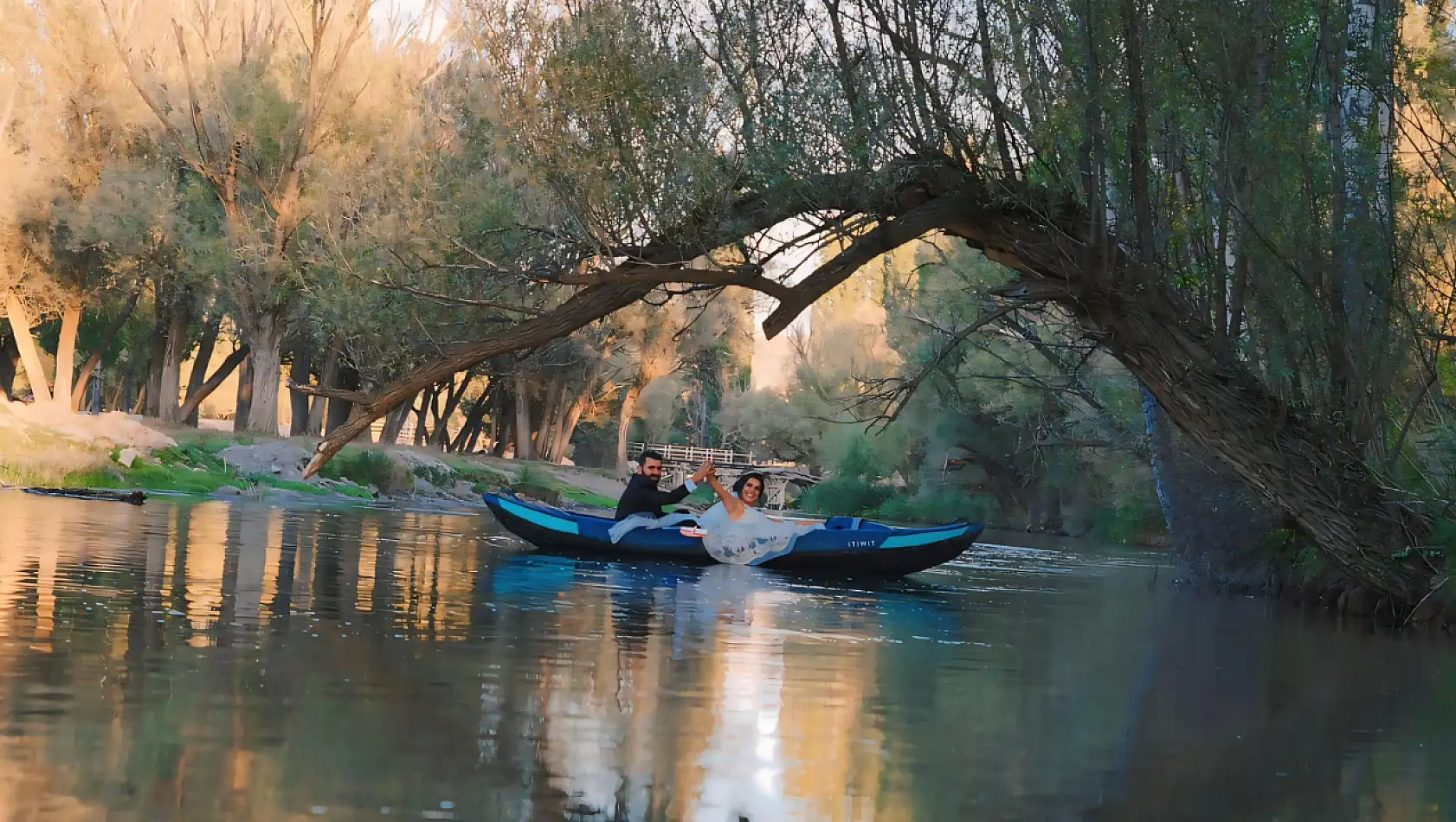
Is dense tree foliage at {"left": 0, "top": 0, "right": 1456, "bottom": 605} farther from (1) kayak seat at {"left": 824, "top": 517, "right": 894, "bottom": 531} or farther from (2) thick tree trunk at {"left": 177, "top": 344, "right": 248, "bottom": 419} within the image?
(2) thick tree trunk at {"left": 177, "top": 344, "right": 248, "bottom": 419}

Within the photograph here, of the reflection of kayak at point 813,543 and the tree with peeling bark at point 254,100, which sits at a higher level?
the tree with peeling bark at point 254,100

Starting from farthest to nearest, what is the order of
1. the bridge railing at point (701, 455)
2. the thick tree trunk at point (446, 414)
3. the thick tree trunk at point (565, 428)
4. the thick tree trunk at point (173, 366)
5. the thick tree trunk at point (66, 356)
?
the bridge railing at point (701, 455)
the thick tree trunk at point (565, 428)
the thick tree trunk at point (446, 414)
the thick tree trunk at point (173, 366)
the thick tree trunk at point (66, 356)

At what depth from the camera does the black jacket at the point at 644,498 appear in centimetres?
1673

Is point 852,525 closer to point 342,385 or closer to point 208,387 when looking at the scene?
point 342,385

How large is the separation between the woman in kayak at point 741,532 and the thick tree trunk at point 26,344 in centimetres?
2011

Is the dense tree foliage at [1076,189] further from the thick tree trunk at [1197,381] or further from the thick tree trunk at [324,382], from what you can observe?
the thick tree trunk at [324,382]

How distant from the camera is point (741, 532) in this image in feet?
51.6

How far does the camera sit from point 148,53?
28.0 m

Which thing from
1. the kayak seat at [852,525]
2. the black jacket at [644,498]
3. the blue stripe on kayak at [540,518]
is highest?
the black jacket at [644,498]

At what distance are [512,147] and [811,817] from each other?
7460 mm

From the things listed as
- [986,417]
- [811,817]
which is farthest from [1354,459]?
[986,417]

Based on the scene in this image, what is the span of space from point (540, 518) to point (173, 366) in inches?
747

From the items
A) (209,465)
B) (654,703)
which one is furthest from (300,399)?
(654,703)

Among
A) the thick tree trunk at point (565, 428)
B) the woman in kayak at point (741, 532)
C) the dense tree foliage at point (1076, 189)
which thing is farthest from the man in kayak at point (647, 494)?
the thick tree trunk at point (565, 428)
